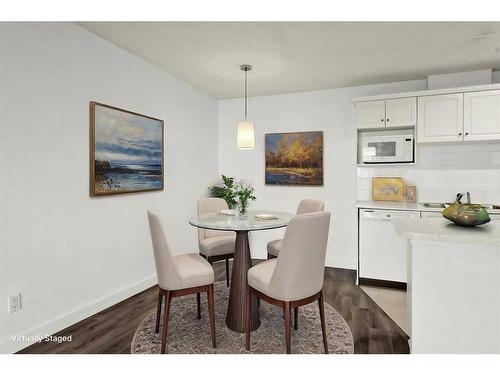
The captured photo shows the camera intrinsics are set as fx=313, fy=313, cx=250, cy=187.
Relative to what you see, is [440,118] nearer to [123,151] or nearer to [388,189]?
[388,189]

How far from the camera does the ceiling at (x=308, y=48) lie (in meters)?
2.52

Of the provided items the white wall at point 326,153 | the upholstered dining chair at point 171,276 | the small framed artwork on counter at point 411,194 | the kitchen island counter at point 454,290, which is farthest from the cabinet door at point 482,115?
the upholstered dining chair at point 171,276

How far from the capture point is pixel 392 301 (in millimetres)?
3074

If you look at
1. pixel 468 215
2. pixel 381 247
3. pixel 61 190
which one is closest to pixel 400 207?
pixel 381 247

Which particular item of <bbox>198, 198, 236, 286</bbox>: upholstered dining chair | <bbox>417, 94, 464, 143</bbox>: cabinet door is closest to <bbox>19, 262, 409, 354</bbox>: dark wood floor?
<bbox>198, 198, 236, 286</bbox>: upholstered dining chair

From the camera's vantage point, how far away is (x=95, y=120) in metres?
2.70

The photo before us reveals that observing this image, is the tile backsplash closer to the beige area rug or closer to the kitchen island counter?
the beige area rug

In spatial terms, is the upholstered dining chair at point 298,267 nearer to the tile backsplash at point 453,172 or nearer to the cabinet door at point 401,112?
the cabinet door at point 401,112

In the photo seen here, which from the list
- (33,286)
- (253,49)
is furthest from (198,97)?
(33,286)

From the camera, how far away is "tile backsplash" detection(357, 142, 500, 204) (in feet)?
11.9

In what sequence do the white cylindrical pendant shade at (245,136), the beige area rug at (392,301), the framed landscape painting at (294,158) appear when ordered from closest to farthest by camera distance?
the beige area rug at (392,301) < the white cylindrical pendant shade at (245,136) < the framed landscape painting at (294,158)

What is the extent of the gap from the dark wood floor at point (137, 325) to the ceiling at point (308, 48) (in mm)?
2403
